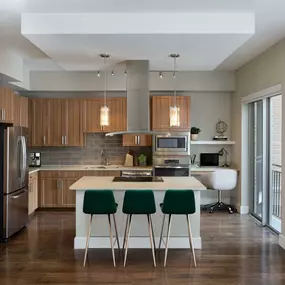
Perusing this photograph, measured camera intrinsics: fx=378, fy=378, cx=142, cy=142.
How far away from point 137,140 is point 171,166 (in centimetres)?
91

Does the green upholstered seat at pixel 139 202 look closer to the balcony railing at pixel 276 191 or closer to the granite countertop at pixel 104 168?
the balcony railing at pixel 276 191

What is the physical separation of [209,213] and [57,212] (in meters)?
2.98

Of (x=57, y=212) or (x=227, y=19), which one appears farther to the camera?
(x=57, y=212)

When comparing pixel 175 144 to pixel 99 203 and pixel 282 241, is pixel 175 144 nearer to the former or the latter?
pixel 282 241

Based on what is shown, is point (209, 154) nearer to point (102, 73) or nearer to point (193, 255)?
point (102, 73)

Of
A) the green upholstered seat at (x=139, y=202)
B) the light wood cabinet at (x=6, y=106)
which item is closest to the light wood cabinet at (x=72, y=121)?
the light wood cabinet at (x=6, y=106)

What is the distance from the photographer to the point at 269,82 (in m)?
5.77

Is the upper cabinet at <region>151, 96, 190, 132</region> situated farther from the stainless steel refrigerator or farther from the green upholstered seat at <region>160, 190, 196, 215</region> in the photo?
the green upholstered seat at <region>160, 190, 196, 215</region>

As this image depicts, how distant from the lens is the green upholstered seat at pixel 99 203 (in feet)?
15.1

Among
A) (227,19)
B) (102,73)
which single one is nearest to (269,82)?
(227,19)

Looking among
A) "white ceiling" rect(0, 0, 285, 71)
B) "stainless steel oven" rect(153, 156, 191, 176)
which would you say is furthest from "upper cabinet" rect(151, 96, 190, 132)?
"white ceiling" rect(0, 0, 285, 71)

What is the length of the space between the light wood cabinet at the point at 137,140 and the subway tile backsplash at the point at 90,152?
395 millimetres

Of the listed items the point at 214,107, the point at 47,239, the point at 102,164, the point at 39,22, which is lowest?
the point at 47,239

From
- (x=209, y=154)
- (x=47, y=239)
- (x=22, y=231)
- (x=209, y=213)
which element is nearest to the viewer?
(x=47, y=239)
